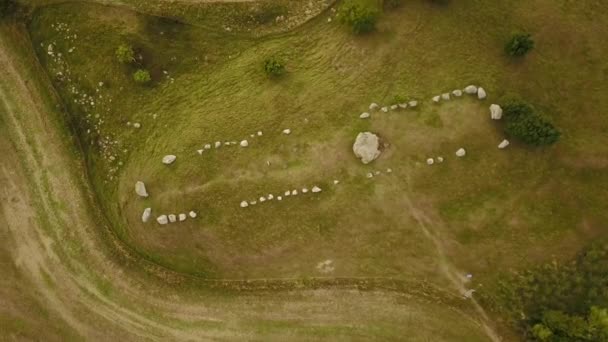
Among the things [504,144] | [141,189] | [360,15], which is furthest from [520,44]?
[141,189]

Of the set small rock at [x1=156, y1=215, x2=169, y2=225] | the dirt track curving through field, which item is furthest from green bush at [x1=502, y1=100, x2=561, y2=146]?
small rock at [x1=156, y1=215, x2=169, y2=225]

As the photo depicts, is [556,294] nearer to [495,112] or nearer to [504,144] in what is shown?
[504,144]

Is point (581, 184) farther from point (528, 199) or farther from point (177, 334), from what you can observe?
point (177, 334)

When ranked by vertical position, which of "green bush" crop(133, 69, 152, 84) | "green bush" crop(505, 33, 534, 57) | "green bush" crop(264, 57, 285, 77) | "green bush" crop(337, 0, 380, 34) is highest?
"green bush" crop(337, 0, 380, 34)

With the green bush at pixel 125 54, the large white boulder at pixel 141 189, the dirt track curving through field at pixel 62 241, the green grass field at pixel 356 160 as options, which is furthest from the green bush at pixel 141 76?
the large white boulder at pixel 141 189

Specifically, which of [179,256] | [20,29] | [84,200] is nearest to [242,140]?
[179,256]

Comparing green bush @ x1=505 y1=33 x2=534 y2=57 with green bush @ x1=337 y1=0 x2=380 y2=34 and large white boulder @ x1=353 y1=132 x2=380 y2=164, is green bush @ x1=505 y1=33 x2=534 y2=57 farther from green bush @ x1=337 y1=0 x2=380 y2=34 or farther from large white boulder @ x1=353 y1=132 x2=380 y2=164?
large white boulder @ x1=353 y1=132 x2=380 y2=164
